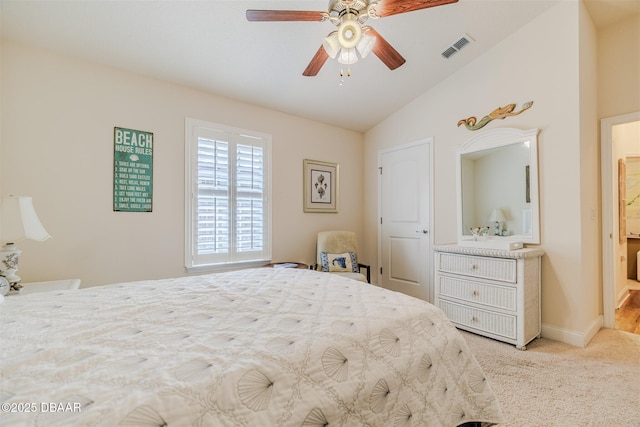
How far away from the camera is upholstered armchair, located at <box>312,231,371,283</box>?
3.56 metres

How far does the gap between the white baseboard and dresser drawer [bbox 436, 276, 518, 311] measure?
558 mm

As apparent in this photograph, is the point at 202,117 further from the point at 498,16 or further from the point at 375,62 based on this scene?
the point at 498,16

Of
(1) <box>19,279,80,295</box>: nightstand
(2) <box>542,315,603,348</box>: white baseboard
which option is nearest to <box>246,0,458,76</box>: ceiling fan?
(1) <box>19,279,80,295</box>: nightstand

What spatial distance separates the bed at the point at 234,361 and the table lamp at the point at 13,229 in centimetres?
71

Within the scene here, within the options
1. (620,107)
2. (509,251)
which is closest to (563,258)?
(509,251)

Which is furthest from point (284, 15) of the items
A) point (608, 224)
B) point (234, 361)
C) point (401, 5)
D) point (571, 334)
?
→ point (608, 224)

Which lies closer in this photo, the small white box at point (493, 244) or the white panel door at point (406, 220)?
the small white box at point (493, 244)

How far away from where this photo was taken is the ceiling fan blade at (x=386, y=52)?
1.89 meters

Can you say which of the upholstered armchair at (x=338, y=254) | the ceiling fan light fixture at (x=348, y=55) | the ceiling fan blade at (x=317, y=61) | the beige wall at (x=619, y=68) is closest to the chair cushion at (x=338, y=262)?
the upholstered armchair at (x=338, y=254)

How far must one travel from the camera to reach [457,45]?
286 centimetres

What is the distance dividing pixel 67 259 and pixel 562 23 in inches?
187

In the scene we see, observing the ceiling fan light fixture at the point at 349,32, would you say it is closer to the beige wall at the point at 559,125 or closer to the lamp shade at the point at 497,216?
the beige wall at the point at 559,125

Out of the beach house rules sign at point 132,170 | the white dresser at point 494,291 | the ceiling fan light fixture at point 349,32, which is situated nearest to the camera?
the ceiling fan light fixture at point 349,32

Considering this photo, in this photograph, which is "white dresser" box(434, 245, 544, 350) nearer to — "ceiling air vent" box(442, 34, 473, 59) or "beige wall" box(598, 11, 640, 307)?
"beige wall" box(598, 11, 640, 307)
